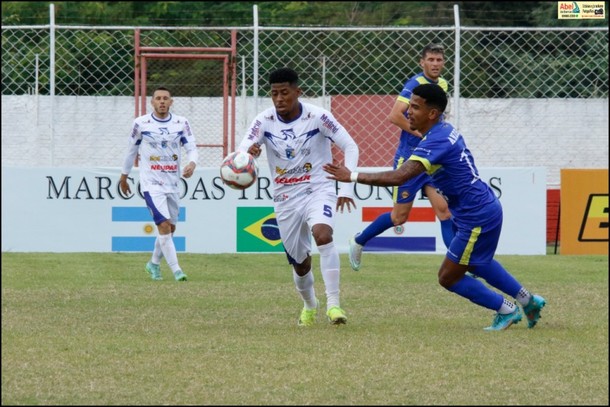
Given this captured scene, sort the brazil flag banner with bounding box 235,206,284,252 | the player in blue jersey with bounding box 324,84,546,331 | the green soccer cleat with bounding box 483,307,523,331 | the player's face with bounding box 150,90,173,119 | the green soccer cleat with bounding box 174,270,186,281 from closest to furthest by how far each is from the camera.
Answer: the player in blue jersey with bounding box 324,84,546,331 → the green soccer cleat with bounding box 483,307,523,331 → the green soccer cleat with bounding box 174,270,186,281 → the player's face with bounding box 150,90,173,119 → the brazil flag banner with bounding box 235,206,284,252

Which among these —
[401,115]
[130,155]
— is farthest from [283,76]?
[130,155]

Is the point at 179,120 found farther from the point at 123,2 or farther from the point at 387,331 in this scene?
the point at 123,2

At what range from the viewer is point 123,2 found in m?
37.4

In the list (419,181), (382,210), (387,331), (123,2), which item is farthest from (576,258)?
(123,2)

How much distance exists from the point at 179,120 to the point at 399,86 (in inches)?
190

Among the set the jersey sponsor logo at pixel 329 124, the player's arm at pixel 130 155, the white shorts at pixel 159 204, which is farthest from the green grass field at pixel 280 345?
the jersey sponsor logo at pixel 329 124

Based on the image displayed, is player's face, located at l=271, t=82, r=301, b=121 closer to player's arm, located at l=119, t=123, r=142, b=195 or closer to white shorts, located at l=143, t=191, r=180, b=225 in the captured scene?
white shorts, located at l=143, t=191, r=180, b=225

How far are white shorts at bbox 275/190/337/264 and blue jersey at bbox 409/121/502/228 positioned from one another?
3.33 ft

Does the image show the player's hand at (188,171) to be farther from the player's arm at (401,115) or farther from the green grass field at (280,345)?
the player's arm at (401,115)

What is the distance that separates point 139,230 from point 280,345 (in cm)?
916

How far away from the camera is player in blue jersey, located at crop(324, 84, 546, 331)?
876 centimetres

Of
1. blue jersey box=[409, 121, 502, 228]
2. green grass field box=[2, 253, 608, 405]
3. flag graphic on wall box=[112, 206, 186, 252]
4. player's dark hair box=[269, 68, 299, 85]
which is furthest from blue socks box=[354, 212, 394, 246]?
flag graphic on wall box=[112, 206, 186, 252]

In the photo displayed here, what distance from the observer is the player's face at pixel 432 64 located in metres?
11.7

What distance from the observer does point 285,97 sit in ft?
31.6
